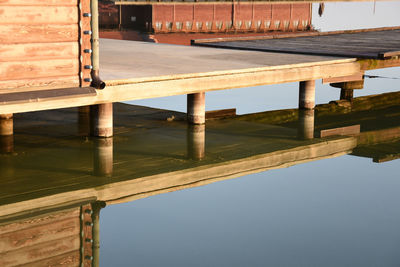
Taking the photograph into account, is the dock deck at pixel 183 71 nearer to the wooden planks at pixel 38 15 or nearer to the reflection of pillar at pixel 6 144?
the wooden planks at pixel 38 15

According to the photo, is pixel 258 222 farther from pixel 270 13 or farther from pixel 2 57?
pixel 270 13

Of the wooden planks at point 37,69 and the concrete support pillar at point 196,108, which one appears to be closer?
the wooden planks at point 37,69

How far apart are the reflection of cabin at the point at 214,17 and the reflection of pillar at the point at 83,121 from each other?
1682cm

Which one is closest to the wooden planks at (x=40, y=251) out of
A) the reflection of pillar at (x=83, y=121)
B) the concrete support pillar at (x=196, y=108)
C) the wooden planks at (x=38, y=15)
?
the wooden planks at (x=38, y=15)

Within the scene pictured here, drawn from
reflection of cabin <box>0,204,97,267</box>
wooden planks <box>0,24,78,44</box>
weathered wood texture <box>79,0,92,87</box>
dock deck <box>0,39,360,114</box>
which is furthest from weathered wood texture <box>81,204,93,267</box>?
wooden planks <box>0,24,78,44</box>

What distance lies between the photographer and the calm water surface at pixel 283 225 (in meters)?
8.66

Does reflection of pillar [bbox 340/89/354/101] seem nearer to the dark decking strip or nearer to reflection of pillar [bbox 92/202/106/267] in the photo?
the dark decking strip

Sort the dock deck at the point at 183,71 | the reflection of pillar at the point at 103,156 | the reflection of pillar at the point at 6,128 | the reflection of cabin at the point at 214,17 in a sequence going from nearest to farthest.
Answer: the reflection of pillar at the point at 103,156 < the dock deck at the point at 183,71 < the reflection of pillar at the point at 6,128 < the reflection of cabin at the point at 214,17

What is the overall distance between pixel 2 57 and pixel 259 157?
16.0 feet

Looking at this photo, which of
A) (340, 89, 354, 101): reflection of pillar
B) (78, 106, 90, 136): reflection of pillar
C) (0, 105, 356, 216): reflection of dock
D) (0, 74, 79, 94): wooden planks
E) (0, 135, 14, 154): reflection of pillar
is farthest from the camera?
(340, 89, 354, 101): reflection of pillar

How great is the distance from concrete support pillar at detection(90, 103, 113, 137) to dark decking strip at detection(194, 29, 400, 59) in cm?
673

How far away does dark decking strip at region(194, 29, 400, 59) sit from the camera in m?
18.6

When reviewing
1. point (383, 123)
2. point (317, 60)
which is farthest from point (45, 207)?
point (383, 123)

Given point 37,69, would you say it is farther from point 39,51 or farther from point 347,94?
point 347,94
